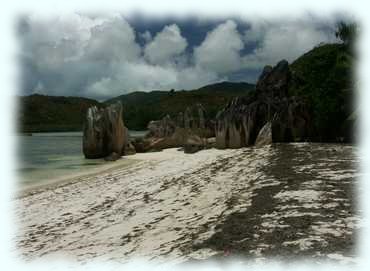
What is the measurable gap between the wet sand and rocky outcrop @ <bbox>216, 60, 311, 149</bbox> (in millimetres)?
9532

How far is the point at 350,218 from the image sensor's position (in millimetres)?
8367

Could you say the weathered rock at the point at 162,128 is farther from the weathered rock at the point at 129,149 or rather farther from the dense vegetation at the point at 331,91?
the dense vegetation at the point at 331,91

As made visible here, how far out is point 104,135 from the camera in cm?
4003

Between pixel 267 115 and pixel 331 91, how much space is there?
5877 millimetres

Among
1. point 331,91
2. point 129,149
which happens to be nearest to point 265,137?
point 331,91

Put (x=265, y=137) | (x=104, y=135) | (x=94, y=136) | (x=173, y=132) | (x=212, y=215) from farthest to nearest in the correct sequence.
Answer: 1. (x=173, y=132)
2. (x=104, y=135)
3. (x=94, y=136)
4. (x=265, y=137)
5. (x=212, y=215)

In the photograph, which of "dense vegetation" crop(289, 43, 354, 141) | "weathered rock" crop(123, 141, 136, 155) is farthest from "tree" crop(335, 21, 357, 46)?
"weathered rock" crop(123, 141, 136, 155)

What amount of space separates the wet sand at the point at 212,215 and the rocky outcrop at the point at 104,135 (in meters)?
19.5

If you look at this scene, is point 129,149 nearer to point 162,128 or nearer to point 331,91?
point 162,128

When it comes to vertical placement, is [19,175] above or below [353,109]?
below

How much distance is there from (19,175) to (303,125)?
68.1 feet

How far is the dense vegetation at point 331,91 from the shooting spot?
27.0 metres

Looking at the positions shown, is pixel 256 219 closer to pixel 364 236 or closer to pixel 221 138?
pixel 364 236

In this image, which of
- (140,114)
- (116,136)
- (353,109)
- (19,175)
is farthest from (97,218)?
(140,114)
